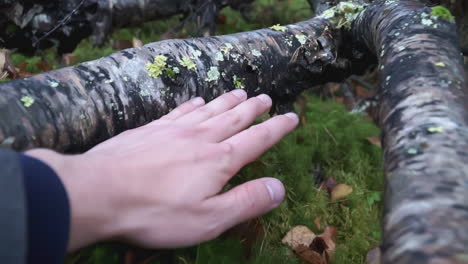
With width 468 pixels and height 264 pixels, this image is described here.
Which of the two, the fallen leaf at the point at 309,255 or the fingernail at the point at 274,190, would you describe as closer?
the fingernail at the point at 274,190

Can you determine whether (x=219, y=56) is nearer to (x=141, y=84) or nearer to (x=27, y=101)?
(x=141, y=84)

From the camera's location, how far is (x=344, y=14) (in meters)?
2.28

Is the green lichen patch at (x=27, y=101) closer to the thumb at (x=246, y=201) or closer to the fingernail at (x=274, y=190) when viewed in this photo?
the thumb at (x=246, y=201)

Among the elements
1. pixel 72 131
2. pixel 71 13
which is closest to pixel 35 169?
pixel 72 131

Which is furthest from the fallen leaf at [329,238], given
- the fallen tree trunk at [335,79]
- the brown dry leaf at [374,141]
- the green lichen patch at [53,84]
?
the green lichen patch at [53,84]

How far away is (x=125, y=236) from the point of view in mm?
1038

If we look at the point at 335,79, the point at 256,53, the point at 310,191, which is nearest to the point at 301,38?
→ the point at 256,53

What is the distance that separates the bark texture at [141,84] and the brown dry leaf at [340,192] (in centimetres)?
54

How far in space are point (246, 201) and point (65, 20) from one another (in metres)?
2.36

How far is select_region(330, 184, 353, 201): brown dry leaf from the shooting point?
6.91 feet

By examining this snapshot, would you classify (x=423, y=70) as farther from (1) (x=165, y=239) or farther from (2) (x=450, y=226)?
(1) (x=165, y=239)

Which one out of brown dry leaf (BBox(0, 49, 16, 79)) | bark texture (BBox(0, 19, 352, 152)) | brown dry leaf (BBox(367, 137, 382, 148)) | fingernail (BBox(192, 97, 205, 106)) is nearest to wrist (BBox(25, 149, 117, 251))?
bark texture (BBox(0, 19, 352, 152))

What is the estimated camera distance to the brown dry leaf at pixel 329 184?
219 centimetres

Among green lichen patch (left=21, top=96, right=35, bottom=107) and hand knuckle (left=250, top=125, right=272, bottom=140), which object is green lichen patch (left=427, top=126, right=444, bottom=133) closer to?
hand knuckle (left=250, top=125, right=272, bottom=140)
